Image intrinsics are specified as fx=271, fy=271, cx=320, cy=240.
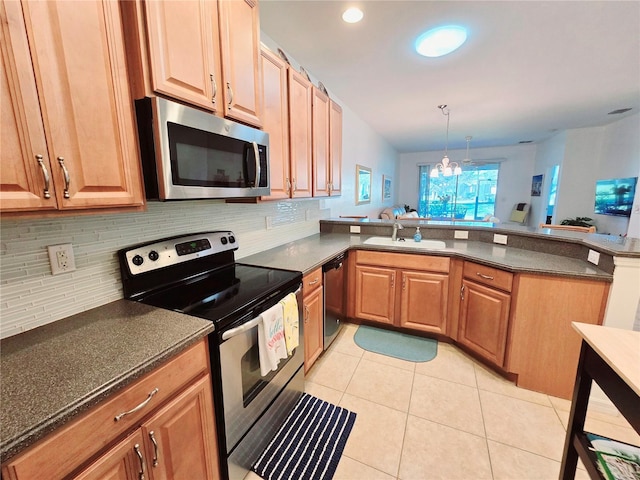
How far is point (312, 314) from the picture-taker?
6.28ft

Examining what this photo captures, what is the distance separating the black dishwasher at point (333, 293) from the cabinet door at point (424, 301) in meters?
0.54

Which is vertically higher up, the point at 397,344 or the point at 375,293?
the point at 375,293

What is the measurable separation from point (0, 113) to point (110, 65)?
1.21 ft

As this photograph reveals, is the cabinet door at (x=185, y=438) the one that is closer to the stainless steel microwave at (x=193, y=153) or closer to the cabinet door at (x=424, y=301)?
the stainless steel microwave at (x=193, y=153)

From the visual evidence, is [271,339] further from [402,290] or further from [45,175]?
[402,290]

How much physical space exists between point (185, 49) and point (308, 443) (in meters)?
2.03

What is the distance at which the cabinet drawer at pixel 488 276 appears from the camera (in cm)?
187

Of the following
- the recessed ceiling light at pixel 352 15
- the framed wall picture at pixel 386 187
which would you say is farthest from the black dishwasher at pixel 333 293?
the framed wall picture at pixel 386 187

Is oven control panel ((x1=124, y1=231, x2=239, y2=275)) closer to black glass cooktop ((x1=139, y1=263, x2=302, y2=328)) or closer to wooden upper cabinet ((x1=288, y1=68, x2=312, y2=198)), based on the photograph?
black glass cooktop ((x1=139, y1=263, x2=302, y2=328))

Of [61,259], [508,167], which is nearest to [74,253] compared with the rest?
[61,259]

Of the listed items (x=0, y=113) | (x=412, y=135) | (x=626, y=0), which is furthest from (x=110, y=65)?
(x=412, y=135)

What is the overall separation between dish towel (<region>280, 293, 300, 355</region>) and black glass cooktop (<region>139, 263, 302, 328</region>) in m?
0.06

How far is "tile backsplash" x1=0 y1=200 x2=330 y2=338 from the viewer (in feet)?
3.13

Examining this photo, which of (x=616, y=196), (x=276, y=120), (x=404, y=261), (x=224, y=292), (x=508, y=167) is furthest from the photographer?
(x=508, y=167)
